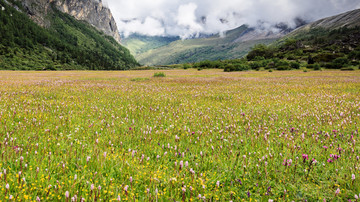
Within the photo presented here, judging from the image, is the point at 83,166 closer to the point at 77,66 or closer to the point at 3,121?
the point at 3,121

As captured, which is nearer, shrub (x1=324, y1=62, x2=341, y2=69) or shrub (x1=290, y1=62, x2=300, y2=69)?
shrub (x1=324, y1=62, x2=341, y2=69)

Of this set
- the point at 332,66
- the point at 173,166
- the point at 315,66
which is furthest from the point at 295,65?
the point at 173,166

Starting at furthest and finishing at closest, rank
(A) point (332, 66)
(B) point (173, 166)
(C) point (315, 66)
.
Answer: (A) point (332, 66) < (C) point (315, 66) < (B) point (173, 166)

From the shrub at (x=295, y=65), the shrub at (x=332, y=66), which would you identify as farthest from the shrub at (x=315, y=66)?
the shrub at (x=332, y=66)

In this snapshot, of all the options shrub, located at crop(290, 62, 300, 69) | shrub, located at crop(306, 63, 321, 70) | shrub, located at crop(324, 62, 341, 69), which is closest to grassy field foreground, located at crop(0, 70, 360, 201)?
shrub, located at crop(306, 63, 321, 70)

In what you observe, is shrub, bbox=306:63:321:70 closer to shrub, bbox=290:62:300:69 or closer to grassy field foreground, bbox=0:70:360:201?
shrub, bbox=290:62:300:69

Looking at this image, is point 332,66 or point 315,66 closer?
point 315,66

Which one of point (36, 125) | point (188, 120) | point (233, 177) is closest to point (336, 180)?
point (233, 177)

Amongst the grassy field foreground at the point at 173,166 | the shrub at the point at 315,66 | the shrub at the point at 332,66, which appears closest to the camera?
the grassy field foreground at the point at 173,166

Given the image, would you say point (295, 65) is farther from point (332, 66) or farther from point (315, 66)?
point (332, 66)

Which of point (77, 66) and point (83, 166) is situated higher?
point (77, 66)

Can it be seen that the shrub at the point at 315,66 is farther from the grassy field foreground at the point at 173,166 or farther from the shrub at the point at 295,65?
the grassy field foreground at the point at 173,166

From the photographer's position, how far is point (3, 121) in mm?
5078

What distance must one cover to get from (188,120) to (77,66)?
20128 centimetres
